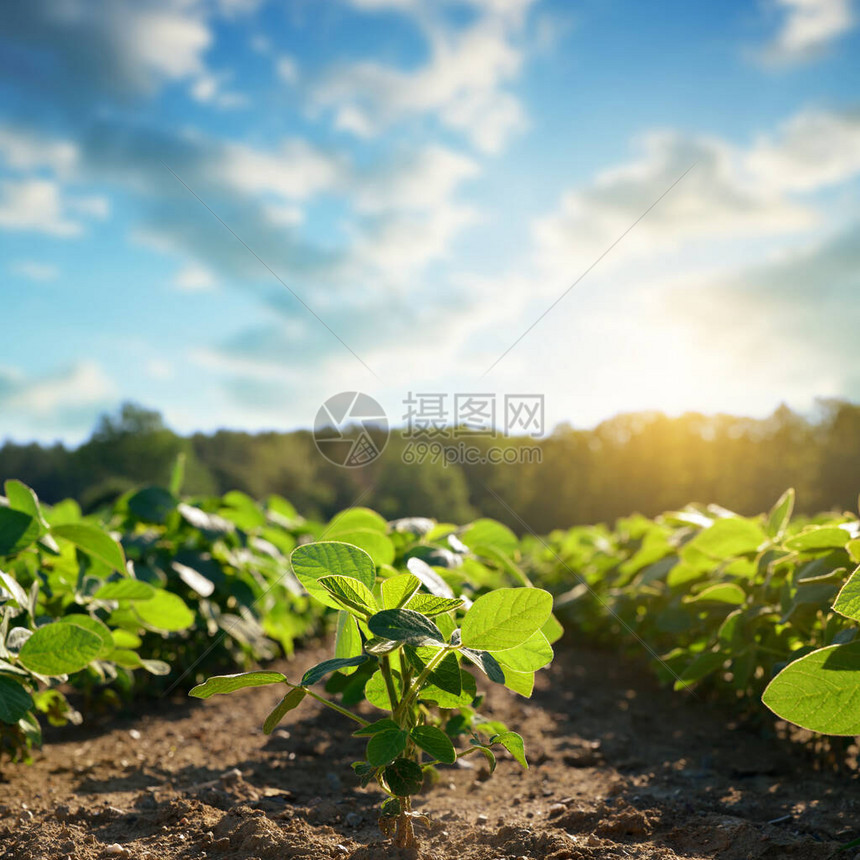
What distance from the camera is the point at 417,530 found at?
1.95m

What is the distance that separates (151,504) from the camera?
2902 millimetres

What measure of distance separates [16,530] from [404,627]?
1335 millimetres

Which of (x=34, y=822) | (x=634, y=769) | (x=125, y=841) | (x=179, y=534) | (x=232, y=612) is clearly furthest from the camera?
(x=232, y=612)

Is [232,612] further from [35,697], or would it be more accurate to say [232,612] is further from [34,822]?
[34,822]

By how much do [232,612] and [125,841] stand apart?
70.8 inches

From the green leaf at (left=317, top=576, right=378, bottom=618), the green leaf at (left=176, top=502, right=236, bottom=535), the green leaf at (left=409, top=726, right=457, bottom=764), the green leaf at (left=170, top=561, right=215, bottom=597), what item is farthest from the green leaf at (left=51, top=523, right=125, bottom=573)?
the green leaf at (left=409, top=726, right=457, bottom=764)

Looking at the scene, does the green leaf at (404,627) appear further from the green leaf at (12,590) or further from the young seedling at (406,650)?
the green leaf at (12,590)

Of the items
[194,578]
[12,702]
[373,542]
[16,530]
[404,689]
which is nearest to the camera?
[404,689]

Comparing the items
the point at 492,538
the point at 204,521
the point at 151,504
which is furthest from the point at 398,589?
the point at 151,504

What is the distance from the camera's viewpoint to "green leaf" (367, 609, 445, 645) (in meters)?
1.00

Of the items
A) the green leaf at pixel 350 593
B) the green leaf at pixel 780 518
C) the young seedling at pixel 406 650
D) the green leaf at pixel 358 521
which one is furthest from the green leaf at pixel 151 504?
the green leaf at pixel 780 518

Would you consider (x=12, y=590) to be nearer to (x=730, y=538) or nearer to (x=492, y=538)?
(x=492, y=538)

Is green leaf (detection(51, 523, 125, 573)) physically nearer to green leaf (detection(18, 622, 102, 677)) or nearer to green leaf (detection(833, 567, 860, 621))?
green leaf (detection(18, 622, 102, 677))

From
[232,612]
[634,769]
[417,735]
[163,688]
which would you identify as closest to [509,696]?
[634,769]
